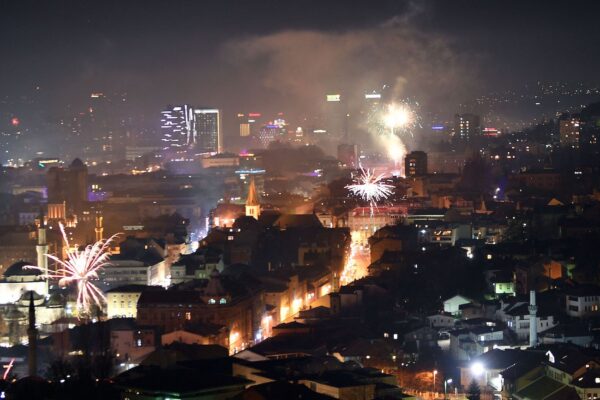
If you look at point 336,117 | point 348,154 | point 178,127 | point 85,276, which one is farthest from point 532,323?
point 178,127

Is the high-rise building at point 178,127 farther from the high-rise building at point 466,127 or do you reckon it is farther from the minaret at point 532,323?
the minaret at point 532,323

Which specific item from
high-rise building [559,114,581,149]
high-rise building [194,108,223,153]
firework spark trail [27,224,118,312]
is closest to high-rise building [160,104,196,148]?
high-rise building [194,108,223,153]

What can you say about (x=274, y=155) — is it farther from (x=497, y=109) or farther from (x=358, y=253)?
(x=358, y=253)

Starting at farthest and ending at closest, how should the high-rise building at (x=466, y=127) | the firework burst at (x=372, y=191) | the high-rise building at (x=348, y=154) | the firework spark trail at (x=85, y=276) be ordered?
the high-rise building at (x=348, y=154) < the high-rise building at (x=466, y=127) < the firework burst at (x=372, y=191) < the firework spark trail at (x=85, y=276)

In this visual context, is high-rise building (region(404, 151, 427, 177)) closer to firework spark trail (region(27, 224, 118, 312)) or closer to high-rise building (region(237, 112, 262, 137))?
firework spark trail (region(27, 224, 118, 312))

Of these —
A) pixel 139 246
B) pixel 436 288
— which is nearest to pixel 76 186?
pixel 139 246

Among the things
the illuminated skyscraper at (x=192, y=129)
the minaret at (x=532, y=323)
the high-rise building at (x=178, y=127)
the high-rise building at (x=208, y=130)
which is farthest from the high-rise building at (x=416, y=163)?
the high-rise building at (x=208, y=130)
